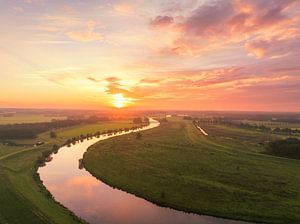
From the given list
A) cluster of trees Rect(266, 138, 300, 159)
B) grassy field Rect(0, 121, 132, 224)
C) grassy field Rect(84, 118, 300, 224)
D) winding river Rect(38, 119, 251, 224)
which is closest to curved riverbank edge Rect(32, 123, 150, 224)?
grassy field Rect(0, 121, 132, 224)

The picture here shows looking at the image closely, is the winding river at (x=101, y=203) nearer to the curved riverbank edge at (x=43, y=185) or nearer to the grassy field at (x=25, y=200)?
the curved riverbank edge at (x=43, y=185)

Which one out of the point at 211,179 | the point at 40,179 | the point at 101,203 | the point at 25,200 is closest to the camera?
the point at 25,200

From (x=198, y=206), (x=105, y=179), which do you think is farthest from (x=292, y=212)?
(x=105, y=179)

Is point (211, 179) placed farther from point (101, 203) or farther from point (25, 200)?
point (25, 200)

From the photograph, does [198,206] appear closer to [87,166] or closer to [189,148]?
[87,166]

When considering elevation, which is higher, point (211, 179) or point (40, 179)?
point (211, 179)

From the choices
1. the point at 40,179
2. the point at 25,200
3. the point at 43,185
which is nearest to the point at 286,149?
the point at 43,185
